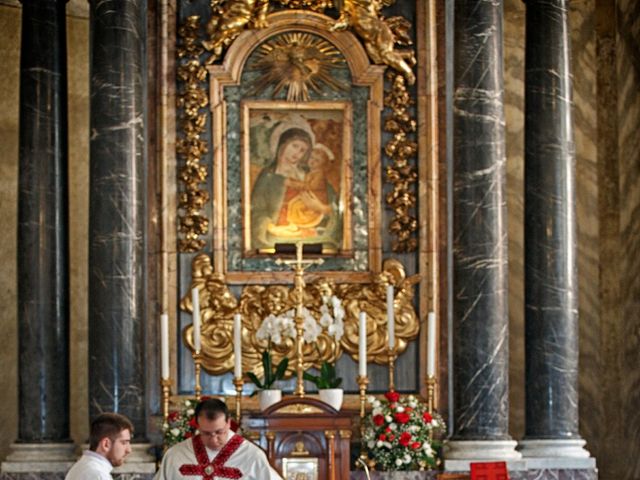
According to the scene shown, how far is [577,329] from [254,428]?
3537 mm

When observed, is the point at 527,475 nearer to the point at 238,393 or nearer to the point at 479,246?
the point at 479,246

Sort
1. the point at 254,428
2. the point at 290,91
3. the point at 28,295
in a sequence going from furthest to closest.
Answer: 1. the point at 290,91
2. the point at 28,295
3. the point at 254,428

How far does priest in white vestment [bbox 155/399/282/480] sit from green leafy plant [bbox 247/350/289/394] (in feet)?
14.8

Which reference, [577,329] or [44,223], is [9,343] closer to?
[44,223]

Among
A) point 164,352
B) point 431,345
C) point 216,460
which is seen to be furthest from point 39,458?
point 216,460

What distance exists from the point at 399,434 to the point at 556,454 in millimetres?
1709

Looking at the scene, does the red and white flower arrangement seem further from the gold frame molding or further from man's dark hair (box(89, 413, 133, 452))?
man's dark hair (box(89, 413, 133, 452))

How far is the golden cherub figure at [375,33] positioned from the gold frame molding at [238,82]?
112mm

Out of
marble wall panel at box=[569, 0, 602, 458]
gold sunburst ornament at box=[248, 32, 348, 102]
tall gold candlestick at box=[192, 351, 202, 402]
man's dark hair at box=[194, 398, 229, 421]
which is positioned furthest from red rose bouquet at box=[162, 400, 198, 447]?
marble wall panel at box=[569, 0, 602, 458]

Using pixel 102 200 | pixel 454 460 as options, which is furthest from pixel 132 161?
pixel 454 460

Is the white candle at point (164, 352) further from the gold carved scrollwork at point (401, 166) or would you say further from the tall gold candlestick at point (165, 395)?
the gold carved scrollwork at point (401, 166)

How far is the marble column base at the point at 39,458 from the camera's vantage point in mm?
17828

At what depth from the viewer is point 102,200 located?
17938 millimetres

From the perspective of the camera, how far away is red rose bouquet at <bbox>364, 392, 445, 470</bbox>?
678 inches
